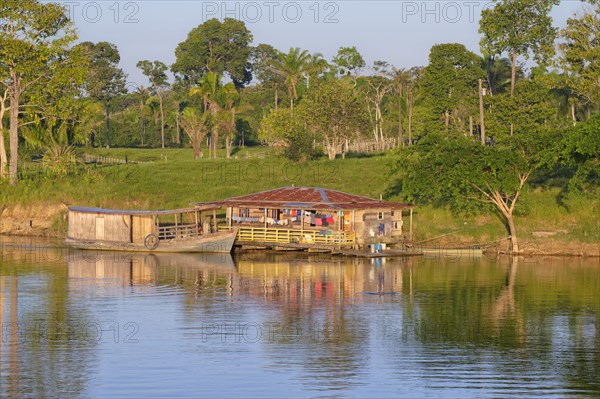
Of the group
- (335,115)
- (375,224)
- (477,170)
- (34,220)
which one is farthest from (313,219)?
(335,115)

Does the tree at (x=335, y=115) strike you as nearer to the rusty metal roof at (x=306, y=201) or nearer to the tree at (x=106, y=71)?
the rusty metal roof at (x=306, y=201)

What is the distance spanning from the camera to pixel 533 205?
73938 mm

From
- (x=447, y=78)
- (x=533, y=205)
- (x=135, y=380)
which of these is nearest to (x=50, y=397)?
(x=135, y=380)

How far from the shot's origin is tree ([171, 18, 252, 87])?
14750 centimetres

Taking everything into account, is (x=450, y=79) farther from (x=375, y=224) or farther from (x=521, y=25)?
(x=375, y=224)

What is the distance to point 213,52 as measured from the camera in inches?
5842

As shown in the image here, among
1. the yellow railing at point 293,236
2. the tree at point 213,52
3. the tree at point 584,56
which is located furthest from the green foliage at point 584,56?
the tree at point 213,52

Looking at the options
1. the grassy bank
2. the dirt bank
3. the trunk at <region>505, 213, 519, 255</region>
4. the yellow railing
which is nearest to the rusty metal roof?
the yellow railing

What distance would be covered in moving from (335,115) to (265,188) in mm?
18871

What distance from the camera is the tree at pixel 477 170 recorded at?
6906 centimetres

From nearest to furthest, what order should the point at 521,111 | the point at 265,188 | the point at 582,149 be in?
1. the point at 582,149
2. the point at 265,188
3. the point at 521,111

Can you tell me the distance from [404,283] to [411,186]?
15.5 meters

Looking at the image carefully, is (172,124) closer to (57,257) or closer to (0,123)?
(0,123)

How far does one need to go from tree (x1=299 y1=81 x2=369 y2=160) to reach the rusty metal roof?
3074 centimetres
